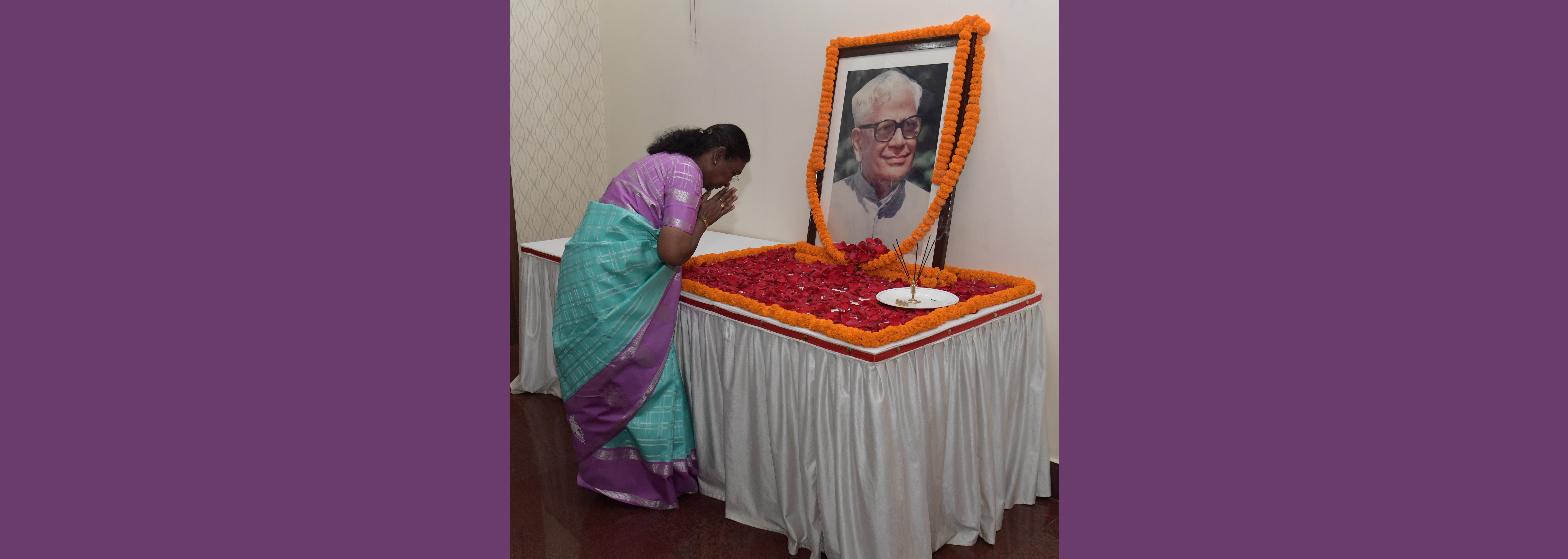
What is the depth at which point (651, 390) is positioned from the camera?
2.75 m

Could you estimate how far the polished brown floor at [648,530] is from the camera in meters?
2.54

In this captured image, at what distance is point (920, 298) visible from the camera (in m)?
2.57

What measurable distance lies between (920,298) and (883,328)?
0.38m

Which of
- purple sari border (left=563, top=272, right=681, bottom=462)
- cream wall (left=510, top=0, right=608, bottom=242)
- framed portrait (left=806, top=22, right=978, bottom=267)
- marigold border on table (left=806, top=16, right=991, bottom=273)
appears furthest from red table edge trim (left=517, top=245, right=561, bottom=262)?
marigold border on table (left=806, top=16, right=991, bottom=273)

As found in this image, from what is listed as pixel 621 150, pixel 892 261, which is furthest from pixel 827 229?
pixel 621 150

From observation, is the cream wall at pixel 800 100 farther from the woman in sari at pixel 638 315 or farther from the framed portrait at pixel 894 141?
the woman in sari at pixel 638 315

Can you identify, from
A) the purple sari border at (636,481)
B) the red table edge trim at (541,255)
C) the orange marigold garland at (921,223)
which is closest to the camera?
the orange marigold garland at (921,223)

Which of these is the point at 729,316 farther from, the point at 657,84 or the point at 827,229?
the point at 657,84

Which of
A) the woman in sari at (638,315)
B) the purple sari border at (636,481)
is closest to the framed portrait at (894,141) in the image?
the woman in sari at (638,315)

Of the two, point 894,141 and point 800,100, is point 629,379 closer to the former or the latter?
point 894,141

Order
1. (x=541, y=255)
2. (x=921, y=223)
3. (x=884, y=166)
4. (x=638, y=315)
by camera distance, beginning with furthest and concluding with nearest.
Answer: (x=541, y=255), (x=884, y=166), (x=921, y=223), (x=638, y=315)

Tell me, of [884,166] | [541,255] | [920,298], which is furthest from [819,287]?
[541,255]

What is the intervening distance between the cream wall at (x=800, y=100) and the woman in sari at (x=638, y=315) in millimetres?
832

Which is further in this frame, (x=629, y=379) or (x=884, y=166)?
(x=884, y=166)
